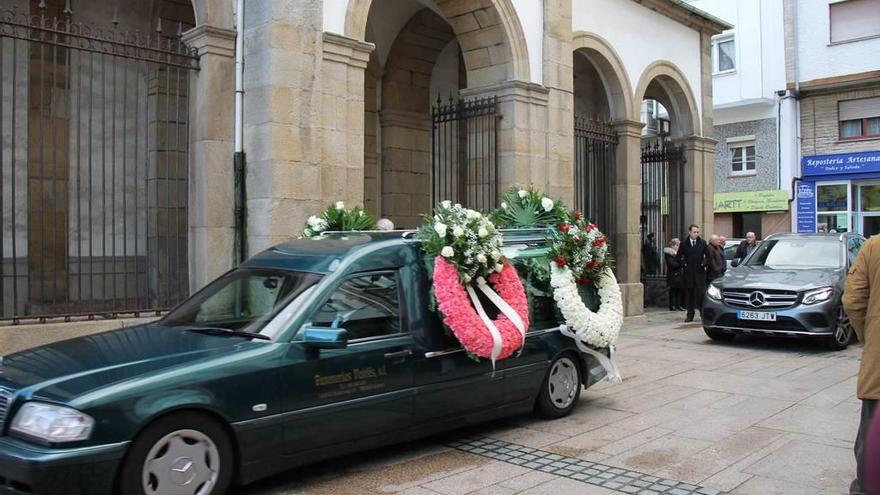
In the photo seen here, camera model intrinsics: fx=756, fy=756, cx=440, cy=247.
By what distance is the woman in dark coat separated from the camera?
1564 centimetres

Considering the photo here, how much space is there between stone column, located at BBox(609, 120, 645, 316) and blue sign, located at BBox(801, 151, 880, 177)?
1438cm

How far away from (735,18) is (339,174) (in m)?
23.7

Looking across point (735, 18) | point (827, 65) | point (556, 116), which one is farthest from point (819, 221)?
point (556, 116)

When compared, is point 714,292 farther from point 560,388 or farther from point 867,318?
point 867,318

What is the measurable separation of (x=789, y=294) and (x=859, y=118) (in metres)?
19.0

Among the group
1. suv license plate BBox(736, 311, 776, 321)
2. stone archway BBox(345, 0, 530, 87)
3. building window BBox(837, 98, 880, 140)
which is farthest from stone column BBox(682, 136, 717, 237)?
building window BBox(837, 98, 880, 140)

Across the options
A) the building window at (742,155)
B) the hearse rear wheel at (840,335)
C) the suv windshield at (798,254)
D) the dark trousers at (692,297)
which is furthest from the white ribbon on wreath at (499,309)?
the building window at (742,155)

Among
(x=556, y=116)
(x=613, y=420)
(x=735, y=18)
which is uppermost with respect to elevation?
(x=735, y=18)

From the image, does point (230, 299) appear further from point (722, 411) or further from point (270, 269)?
point (722, 411)

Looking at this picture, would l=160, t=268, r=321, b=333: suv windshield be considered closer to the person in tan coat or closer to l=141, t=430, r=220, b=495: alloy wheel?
l=141, t=430, r=220, b=495: alloy wheel

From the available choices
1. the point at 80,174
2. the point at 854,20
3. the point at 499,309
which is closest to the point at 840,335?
the point at 499,309

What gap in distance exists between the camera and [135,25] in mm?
→ 11430

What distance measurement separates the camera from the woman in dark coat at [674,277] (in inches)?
616

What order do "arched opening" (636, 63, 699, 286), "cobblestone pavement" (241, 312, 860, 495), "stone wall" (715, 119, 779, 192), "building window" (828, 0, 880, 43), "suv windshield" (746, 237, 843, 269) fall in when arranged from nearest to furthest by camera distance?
"cobblestone pavement" (241, 312, 860, 495)
"suv windshield" (746, 237, 843, 269)
"arched opening" (636, 63, 699, 286)
"building window" (828, 0, 880, 43)
"stone wall" (715, 119, 779, 192)
